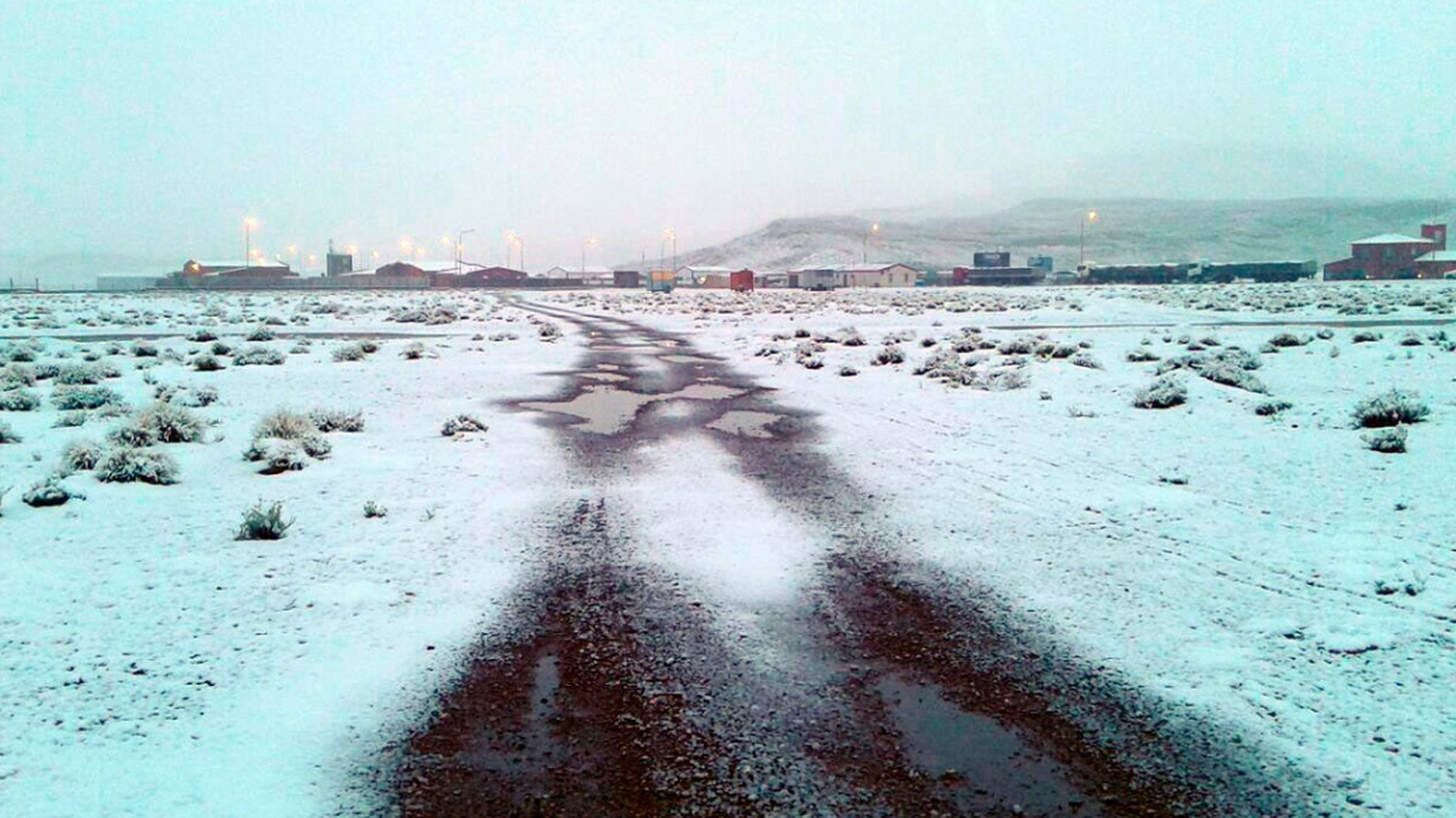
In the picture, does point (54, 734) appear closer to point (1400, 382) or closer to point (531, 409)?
point (531, 409)

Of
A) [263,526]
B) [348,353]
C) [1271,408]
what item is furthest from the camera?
[348,353]

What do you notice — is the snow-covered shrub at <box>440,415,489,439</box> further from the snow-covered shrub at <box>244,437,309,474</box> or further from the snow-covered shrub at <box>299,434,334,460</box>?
the snow-covered shrub at <box>244,437,309,474</box>

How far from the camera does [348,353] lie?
24078mm

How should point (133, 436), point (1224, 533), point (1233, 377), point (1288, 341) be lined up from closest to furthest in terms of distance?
1. point (1224, 533)
2. point (133, 436)
3. point (1233, 377)
4. point (1288, 341)

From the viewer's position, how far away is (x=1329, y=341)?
2519 cm

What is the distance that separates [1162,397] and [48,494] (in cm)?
1522

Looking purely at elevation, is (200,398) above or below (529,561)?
above

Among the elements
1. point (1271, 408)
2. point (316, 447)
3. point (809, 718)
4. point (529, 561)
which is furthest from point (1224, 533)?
point (316, 447)

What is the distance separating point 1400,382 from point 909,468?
1222cm

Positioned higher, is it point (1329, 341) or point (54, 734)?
point (1329, 341)

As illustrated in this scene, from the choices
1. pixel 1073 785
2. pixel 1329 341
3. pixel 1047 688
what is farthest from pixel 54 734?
pixel 1329 341

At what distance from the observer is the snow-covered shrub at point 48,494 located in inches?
323

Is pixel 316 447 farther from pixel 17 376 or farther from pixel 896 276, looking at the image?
pixel 896 276

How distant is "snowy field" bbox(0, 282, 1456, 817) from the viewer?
4.38 metres
